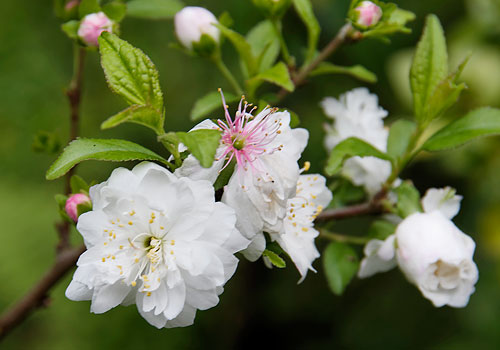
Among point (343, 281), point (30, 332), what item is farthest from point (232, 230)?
point (30, 332)

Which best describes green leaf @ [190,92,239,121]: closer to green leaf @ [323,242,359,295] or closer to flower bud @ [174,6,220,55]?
flower bud @ [174,6,220,55]

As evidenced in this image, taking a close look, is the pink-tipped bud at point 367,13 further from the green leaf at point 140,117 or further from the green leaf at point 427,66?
the green leaf at point 140,117

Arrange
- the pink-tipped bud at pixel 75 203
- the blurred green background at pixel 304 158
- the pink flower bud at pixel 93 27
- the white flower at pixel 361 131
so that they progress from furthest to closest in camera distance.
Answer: the blurred green background at pixel 304 158 < the white flower at pixel 361 131 < the pink flower bud at pixel 93 27 < the pink-tipped bud at pixel 75 203

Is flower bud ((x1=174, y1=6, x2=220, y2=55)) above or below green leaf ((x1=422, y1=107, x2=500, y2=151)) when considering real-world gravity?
above

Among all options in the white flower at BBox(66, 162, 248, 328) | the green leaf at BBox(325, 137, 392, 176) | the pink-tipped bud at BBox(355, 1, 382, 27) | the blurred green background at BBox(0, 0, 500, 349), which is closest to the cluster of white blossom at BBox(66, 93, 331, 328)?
the white flower at BBox(66, 162, 248, 328)

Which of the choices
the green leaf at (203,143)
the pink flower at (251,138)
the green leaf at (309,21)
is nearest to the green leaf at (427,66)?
the green leaf at (309,21)

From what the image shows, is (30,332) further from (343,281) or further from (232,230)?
(232,230)
